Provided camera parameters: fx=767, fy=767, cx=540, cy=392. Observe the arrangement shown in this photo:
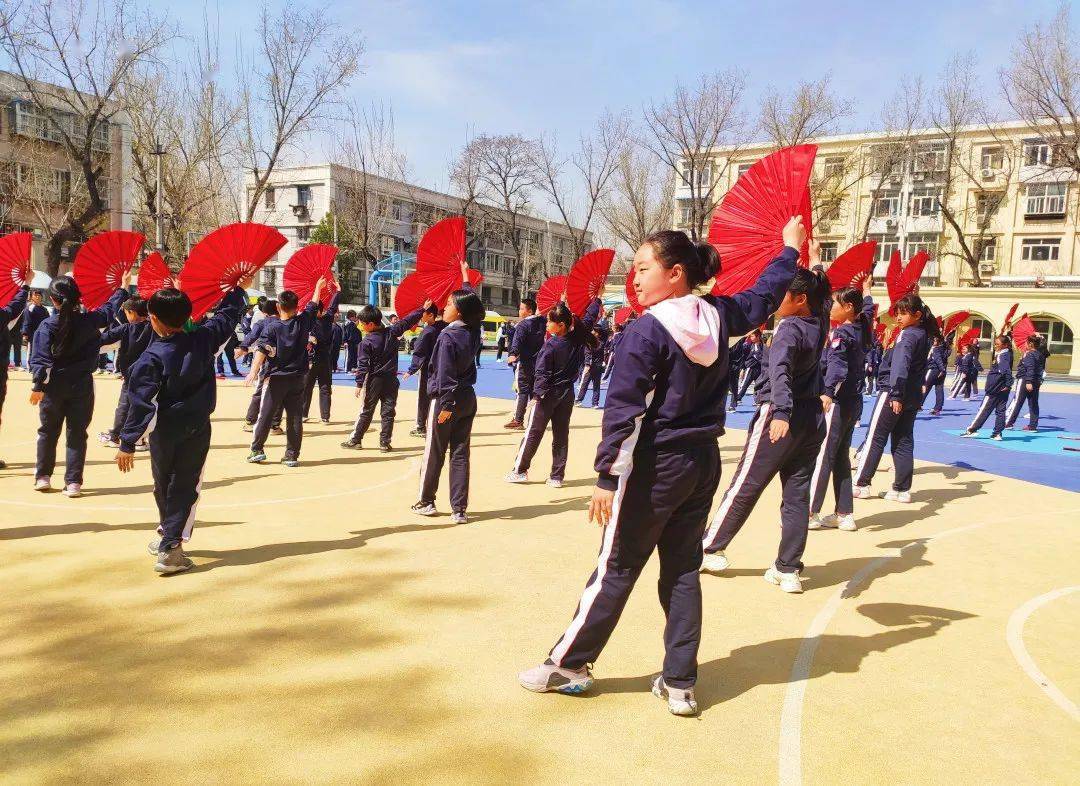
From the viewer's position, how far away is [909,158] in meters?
40.8

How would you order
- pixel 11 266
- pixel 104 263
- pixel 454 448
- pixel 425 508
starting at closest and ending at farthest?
pixel 454 448
pixel 425 508
pixel 11 266
pixel 104 263

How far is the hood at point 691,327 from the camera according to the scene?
9.74ft

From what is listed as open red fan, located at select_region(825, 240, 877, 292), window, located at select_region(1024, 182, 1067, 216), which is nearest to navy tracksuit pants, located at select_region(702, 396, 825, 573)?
open red fan, located at select_region(825, 240, 877, 292)

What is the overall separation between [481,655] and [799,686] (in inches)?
58.0

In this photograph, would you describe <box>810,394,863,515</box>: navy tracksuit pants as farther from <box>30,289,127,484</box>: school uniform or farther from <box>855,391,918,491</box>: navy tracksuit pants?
<box>30,289,127,484</box>: school uniform

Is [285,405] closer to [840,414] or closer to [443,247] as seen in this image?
[443,247]

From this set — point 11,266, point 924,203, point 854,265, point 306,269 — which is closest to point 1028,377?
point 854,265

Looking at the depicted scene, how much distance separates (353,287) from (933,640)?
53.8 meters

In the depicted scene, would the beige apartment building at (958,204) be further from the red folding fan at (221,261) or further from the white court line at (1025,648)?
the red folding fan at (221,261)

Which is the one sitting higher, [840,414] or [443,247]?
[443,247]

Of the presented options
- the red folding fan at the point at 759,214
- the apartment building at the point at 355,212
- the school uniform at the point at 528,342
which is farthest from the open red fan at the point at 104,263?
the apartment building at the point at 355,212

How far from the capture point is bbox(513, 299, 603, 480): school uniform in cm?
785

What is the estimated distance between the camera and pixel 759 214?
157 inches

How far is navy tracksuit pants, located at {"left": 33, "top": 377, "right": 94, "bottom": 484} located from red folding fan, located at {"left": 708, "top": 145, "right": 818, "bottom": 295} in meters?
5.45
